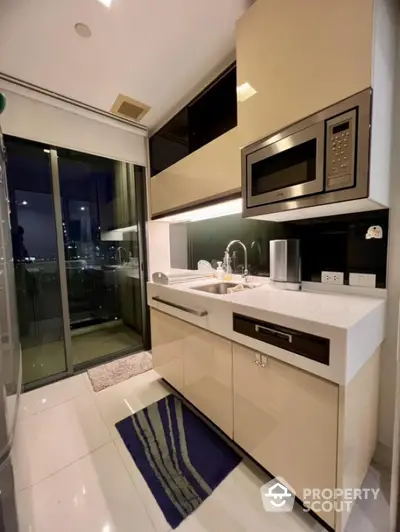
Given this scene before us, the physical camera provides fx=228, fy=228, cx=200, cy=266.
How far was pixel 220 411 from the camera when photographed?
1.33m

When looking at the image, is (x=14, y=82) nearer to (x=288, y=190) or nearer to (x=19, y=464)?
(x=288, y=190)

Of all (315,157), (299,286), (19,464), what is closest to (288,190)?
(315,157)

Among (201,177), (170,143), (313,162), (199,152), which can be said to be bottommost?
(313,162)

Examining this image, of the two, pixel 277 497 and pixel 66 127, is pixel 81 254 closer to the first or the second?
pixel 66 127

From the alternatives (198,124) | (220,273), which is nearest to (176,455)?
(220,273)

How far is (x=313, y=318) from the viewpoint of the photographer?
87cm

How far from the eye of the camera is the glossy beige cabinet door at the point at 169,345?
165cm

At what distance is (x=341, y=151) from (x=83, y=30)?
1608mm

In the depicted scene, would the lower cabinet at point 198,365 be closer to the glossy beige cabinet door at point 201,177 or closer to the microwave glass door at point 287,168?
the microwave glass door at point 287,168

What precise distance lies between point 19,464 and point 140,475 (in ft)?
2.23

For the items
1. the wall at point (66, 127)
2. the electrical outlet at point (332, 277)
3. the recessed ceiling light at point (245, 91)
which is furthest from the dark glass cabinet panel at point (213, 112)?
the electrical outlet at point (332, 277)

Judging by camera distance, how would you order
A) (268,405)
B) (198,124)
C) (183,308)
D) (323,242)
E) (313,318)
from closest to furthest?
(313,318)
(268,405)
(323,242)
(183,308)
(198,124)

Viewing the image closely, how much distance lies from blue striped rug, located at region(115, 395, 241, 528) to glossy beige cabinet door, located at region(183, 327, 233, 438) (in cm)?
16

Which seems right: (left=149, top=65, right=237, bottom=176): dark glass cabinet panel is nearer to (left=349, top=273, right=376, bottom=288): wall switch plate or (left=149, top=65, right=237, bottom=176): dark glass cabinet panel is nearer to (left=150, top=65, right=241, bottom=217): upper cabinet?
(left=150, top=65, right=241, bottom=217): upper cabinet
